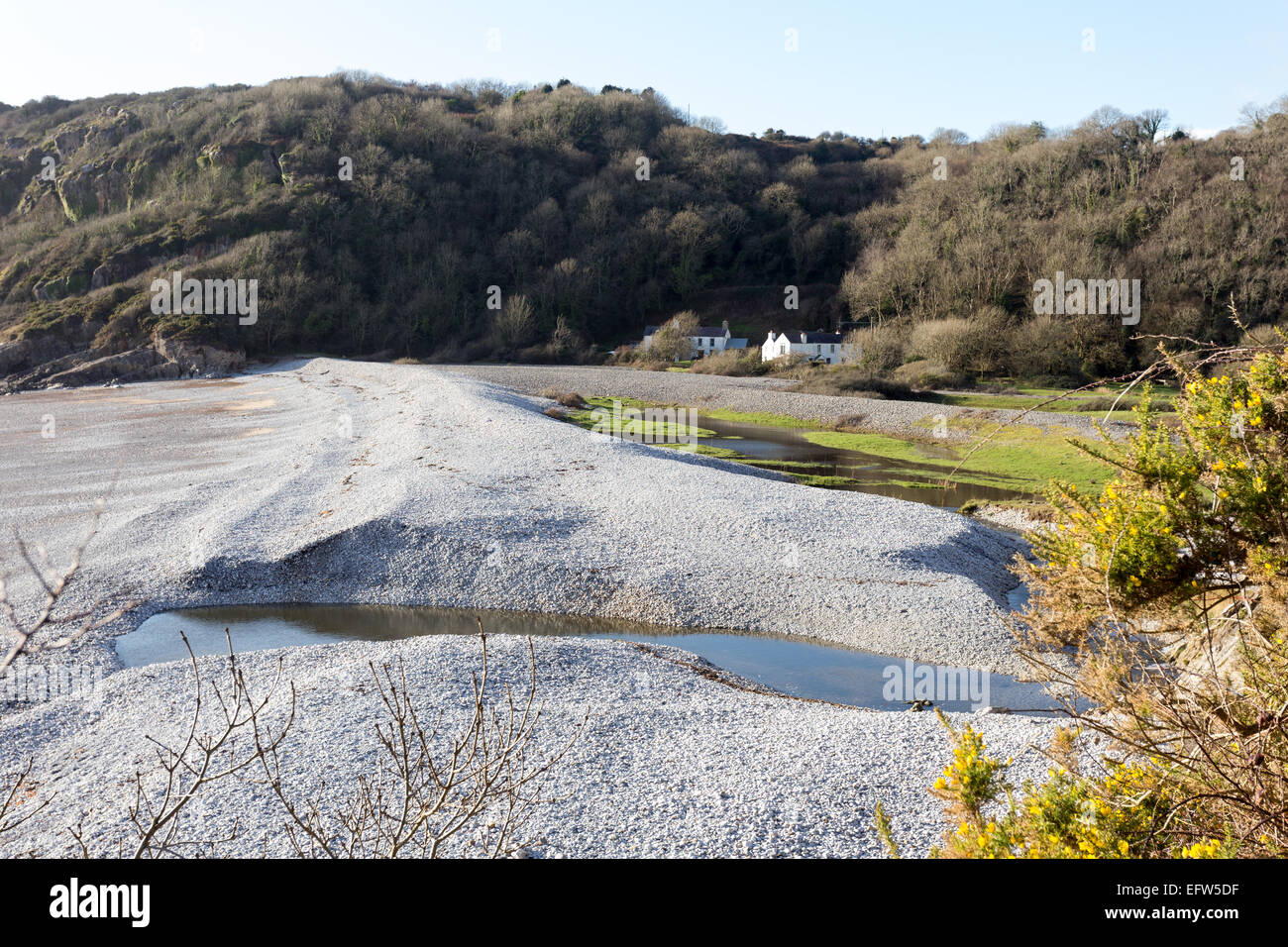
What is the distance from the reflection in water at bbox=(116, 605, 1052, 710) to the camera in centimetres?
1058

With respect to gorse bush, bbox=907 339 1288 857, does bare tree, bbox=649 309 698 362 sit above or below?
above

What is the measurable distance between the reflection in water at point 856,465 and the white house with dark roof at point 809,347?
19.7m

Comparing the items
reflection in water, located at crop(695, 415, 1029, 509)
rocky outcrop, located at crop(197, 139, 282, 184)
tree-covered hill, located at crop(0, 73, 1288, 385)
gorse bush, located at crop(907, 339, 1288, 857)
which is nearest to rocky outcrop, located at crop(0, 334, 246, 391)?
tree-covered hill, located at crop(0, 73, 1288, 385)

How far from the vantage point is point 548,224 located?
77.6 meters

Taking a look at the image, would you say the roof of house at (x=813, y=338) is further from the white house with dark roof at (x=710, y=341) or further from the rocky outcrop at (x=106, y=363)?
the rocky outcrop at (x=106, y=363)

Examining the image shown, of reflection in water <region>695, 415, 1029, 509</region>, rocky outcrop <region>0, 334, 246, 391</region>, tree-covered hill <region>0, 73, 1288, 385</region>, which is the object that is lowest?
reflection in water <region>695, 415, 1029, 509</region>

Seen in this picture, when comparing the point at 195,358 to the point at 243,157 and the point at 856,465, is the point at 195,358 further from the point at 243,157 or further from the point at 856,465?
the point at 856,465

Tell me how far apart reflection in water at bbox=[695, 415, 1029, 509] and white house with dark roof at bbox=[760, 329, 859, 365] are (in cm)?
1971

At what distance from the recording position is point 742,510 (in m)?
16.9

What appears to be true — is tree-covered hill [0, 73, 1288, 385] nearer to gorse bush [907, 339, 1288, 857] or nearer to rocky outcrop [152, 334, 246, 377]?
rocky outcrop [152, 334, 246, 377]

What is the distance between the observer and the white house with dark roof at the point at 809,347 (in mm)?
52750

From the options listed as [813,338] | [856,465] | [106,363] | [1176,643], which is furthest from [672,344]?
[1176,643]

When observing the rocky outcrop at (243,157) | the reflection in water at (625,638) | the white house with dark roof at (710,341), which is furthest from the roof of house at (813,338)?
the rocky outcrop at (243,157)
